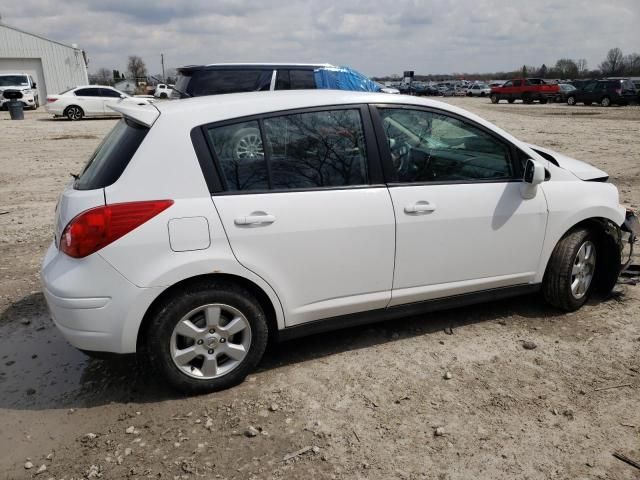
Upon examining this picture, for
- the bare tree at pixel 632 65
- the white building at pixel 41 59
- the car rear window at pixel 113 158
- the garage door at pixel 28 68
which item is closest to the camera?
the car rear window at pixel 113 158

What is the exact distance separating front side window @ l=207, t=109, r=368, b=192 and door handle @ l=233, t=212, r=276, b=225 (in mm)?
174

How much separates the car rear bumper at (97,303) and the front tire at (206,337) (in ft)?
0.40

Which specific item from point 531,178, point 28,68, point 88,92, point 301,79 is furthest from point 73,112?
point 531,178

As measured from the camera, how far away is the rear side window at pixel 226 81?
812 centimetres

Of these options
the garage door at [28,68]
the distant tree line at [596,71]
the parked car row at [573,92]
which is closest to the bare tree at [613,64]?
the distant tree line at [596,71]

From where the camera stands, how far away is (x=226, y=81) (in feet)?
27.5

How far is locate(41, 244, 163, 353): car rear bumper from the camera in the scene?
2857 millimetres

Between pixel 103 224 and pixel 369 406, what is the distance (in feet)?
5.93

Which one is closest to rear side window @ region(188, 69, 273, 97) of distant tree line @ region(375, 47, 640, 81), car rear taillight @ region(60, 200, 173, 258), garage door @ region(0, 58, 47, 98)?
car rear taillight @ region(60, 200, 173, 258)

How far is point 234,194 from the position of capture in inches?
120

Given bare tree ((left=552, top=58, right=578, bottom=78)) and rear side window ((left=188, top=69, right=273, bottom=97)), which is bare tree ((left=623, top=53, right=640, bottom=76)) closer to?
bare tree ((left=552, top=58, right=578, bottom=78))

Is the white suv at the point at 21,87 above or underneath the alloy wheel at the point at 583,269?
underneath

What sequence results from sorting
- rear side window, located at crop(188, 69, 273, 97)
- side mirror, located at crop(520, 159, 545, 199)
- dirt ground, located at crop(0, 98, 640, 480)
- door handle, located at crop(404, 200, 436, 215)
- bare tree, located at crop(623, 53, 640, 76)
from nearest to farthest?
dirt ground, located at crop(0, 98, 640, 480) → door handle, located at crop(404, 200, 436, 215) → side mirror, located at crop(520, 159, 545, 199) → rear side window, located at crop(188, 69, 273, 97) → bare tree, located at crop(623, 53, 640, 76)

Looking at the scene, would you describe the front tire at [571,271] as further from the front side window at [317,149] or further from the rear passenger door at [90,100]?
the rear passenger door at [90,100]
